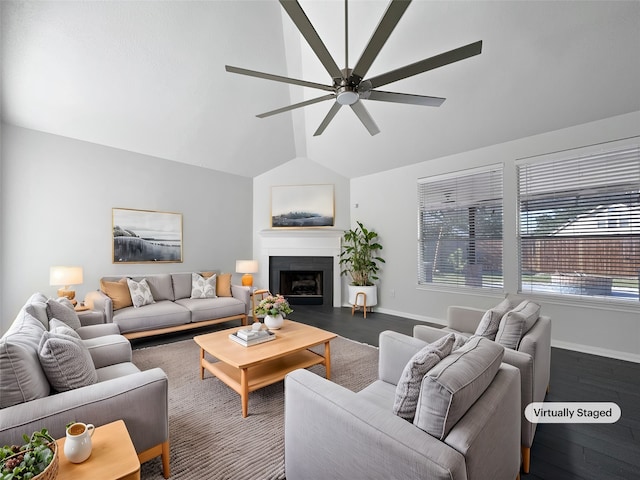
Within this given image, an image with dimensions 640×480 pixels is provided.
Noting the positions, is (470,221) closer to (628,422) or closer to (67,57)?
(628,422)

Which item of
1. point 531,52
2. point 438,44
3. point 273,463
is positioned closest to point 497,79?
point 531,52

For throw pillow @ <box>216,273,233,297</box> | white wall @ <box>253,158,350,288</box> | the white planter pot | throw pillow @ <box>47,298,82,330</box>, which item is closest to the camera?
throw pillow @ <box>47,298,82,330</box>

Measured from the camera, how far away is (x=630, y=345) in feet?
10.5

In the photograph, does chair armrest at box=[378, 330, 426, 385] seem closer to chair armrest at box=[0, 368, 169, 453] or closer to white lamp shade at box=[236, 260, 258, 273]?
chair armrest at box=[0, 368, 169, 453]

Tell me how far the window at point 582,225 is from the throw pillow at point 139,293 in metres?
5.24

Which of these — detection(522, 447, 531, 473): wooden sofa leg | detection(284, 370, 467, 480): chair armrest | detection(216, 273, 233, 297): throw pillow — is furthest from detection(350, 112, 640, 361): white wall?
detection(284, 370, 467, 480): chair armrest

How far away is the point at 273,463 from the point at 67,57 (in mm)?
4138

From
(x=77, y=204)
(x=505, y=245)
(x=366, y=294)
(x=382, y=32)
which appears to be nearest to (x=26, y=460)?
(x=382, y=32)

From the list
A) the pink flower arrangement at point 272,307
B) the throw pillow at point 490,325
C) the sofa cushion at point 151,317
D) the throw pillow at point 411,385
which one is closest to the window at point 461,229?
the throw pillow at point 490,325

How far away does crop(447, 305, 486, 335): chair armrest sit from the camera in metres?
2.87

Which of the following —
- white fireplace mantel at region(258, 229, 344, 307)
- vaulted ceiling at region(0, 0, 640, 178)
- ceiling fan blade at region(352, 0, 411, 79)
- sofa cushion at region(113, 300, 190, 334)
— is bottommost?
sofa cushion at region(113, 300, 190, 334)

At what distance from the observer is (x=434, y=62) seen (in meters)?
2.03

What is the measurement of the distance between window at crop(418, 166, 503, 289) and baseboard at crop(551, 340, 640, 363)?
98 cm

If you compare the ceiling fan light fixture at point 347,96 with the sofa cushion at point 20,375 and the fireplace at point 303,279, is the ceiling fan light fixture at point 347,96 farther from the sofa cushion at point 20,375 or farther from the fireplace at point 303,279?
the fireplace at point 303,279
